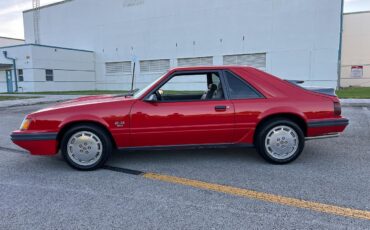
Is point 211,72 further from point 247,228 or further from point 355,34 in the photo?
point 355,34

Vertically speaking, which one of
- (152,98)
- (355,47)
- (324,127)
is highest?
(355,47)

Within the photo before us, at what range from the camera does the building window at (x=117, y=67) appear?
27353mm

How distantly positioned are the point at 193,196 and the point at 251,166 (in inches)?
53.2

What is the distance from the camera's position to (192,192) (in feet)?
11.2

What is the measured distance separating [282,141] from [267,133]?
26 centimetres

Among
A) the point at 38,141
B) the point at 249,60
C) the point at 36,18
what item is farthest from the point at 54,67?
the point at 38,141

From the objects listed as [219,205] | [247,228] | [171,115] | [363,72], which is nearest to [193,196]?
[219,205]

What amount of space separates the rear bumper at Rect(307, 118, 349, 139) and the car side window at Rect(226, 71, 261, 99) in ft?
3.12

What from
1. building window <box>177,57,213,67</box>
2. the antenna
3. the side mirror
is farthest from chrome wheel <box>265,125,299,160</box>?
the antenna

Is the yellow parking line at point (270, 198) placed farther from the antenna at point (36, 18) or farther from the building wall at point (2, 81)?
the antenna at point (36, 18)

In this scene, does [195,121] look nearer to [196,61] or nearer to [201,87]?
[201,87]

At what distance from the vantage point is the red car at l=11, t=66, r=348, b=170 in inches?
164

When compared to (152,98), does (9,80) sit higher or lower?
higher

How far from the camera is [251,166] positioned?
429 cm
